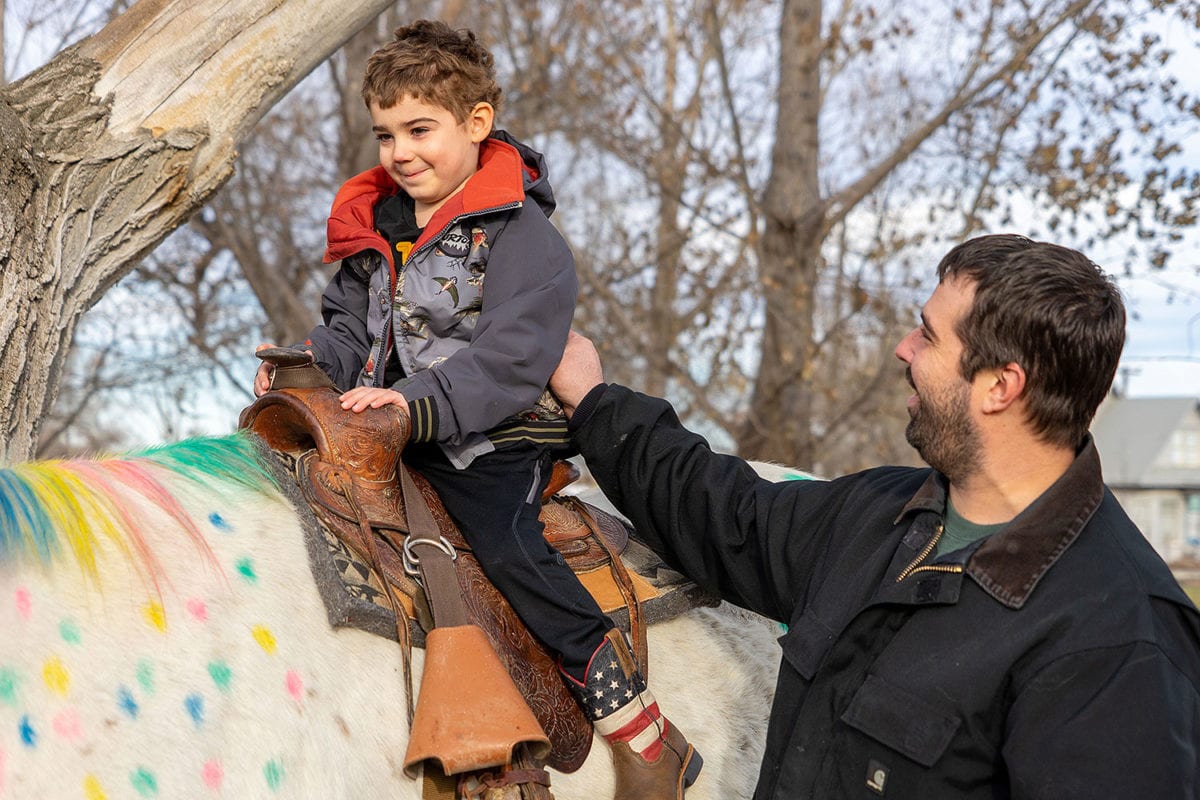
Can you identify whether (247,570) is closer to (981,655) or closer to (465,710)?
(465,710)

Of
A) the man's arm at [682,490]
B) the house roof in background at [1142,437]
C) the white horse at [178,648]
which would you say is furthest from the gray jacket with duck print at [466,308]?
the house roof in background at [1142,437]

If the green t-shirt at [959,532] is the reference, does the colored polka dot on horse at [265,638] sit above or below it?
below

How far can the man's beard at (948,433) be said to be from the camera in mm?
2074

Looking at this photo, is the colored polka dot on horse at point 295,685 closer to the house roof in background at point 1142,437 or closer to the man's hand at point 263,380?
the man's hand at point 263,380

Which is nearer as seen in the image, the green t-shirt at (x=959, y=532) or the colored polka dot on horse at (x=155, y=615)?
the colored polka dot on horse at (x=155, y=615)

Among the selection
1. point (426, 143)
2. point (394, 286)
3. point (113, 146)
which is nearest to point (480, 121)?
point (426, 143)

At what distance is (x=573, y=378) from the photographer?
267cm

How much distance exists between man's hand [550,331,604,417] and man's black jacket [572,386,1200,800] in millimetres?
615

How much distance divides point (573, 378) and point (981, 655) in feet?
3.95

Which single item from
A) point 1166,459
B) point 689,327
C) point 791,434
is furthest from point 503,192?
point 1166,459

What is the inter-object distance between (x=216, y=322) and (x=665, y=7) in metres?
6.51

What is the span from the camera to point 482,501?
2.38 metres

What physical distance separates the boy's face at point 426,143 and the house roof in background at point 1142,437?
4166 cm

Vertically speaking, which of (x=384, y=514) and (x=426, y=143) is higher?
(x=426, y=143)
